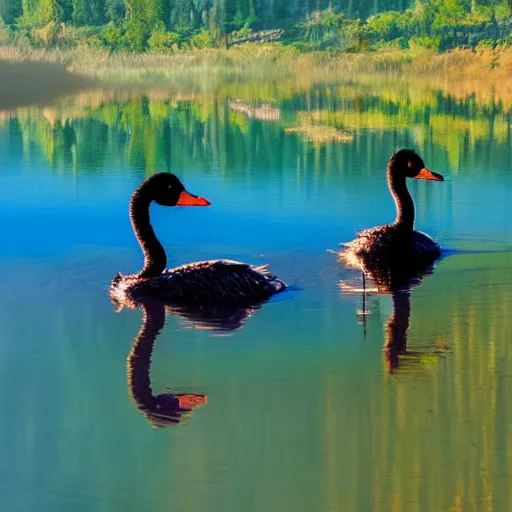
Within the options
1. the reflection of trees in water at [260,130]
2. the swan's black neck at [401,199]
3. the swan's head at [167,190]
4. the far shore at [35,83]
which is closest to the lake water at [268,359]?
the swan's black neck at [401,199]

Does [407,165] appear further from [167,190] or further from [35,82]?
[35,82]

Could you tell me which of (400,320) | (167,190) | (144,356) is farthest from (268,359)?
(167,190)

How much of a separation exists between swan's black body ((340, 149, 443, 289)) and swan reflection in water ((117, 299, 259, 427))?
1722 mm

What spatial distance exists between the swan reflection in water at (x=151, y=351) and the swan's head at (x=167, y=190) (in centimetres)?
120

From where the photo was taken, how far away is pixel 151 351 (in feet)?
28.6

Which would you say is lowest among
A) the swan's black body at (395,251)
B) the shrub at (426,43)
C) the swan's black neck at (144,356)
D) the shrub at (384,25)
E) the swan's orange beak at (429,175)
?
the swan's black neck at (144,356)

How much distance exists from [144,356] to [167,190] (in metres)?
2.74

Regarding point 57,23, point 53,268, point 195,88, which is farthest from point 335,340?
point 57,23

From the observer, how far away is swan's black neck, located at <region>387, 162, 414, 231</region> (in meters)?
12.2

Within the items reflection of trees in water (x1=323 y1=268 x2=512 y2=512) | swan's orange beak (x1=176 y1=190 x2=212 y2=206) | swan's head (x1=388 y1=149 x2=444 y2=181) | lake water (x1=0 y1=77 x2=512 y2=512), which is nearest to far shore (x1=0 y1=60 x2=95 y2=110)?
lake water (x1=0 y1=77 x2=512 y2=512)

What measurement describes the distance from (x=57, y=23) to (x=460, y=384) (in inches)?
2084

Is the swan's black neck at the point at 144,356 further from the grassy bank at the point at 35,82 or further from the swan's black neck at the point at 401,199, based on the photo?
the grassy bank at the point at 35,82

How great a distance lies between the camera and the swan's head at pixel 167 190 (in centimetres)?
1100

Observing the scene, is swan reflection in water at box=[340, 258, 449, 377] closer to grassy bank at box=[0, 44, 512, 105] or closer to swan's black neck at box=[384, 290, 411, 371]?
swan's black neck at box=[384, 290, 411, 371]
